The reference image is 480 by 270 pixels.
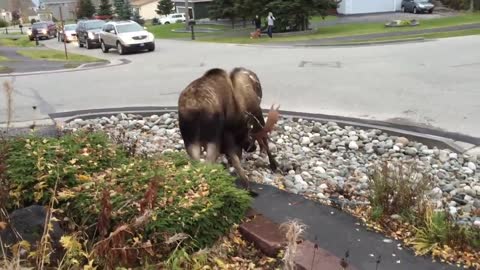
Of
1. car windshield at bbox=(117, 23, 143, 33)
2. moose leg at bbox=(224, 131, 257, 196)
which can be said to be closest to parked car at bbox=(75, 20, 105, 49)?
car windshield at bbox=(117, 23, 143, 33)

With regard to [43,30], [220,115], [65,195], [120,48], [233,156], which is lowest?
[43,30]

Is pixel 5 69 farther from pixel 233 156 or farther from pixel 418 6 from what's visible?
pixel 418 6

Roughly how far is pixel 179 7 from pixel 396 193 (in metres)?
82.5

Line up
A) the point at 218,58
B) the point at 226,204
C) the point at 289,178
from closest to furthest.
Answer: the point at 226,204, the point at 289,178, the point at 218,58

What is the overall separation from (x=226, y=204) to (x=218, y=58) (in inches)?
749

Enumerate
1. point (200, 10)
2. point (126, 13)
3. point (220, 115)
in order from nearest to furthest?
point (220, 115)
point (200, 10)
point (126, 13)

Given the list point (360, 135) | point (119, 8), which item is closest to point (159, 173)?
point (360, 135)

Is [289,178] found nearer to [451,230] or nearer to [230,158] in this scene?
[230,158]

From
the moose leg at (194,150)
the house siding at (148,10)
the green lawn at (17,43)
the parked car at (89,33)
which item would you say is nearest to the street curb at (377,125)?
the moose leg at (194,150)

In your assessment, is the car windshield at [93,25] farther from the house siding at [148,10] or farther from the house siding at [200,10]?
the house siding at [148,10]

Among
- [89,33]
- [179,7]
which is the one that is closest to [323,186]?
[89,33]

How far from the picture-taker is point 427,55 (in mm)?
20703

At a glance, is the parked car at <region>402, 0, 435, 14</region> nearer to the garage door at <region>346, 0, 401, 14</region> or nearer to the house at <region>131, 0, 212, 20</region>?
the garage door at <region>346, 0, 401, 14</region>

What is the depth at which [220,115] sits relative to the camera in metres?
5.50
